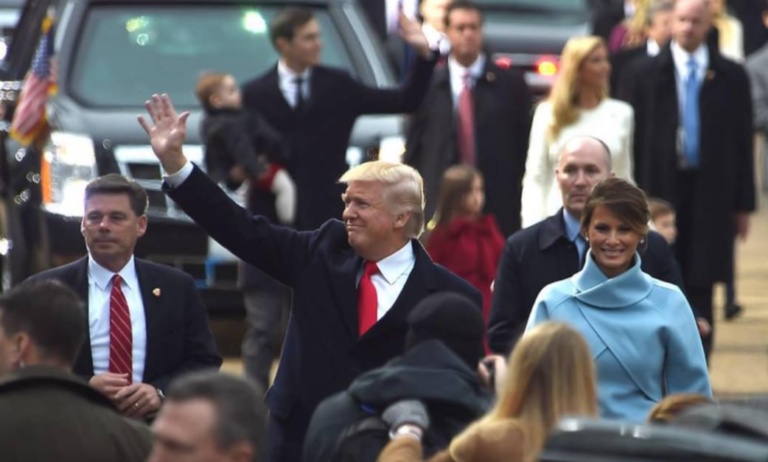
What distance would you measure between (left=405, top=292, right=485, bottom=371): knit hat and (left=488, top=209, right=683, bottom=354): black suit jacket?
4.78 feet

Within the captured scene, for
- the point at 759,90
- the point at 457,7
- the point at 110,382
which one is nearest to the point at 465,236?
the point at 457,7

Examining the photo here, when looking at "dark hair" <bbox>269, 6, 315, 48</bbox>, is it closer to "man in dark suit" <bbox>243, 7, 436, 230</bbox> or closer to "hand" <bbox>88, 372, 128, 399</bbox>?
"man in dark suit" <bbox>243, 7, 436, 230</bbox>

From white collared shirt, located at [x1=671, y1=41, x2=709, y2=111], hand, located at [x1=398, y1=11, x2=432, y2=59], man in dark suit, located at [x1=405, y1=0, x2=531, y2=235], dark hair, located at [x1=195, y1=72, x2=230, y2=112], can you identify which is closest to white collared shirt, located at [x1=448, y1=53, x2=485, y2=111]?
man in dark suit, located at [x1=405, y1=0, x2=531, y2=235]

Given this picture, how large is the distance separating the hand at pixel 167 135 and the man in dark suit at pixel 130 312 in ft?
1.10

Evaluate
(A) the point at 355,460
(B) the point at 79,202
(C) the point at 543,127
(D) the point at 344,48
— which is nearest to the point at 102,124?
(B) the point at 79,202

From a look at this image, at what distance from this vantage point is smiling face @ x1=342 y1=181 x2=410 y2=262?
6859mm

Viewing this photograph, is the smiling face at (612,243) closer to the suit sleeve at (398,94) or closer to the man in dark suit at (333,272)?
the man in dark suit at (333,272)

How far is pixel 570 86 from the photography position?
34.5ft

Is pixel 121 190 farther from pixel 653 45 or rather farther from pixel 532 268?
pixel 653 45

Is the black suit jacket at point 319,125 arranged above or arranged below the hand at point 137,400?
above

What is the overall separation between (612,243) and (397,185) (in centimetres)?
72

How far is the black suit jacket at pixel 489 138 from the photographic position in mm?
12102

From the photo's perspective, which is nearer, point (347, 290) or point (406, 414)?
point (406, 414)

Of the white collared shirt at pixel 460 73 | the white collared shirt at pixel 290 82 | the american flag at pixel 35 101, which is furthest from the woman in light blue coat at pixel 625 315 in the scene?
the american flag at pixel 35 101
